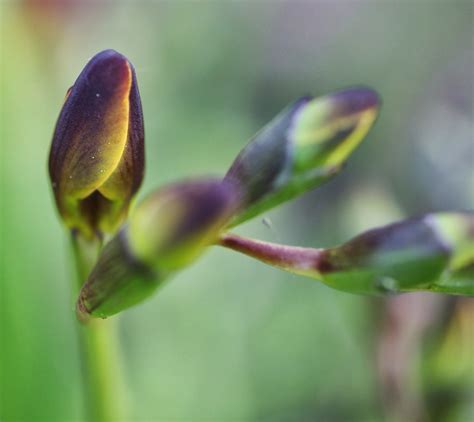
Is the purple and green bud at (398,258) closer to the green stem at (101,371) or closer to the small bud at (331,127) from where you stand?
the small bud at (331,127)

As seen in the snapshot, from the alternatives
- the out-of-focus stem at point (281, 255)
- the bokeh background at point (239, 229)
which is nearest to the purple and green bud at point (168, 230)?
the out-of-focus stem at point (281, 255)

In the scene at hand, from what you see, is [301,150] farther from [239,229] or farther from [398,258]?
[239,229]

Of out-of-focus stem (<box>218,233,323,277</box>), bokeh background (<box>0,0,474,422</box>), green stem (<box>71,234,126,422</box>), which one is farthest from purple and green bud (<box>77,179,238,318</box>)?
bokeh background (<box>0,0,474,422</box>)

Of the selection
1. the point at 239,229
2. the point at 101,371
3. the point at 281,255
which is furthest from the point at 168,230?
the point at 239,229

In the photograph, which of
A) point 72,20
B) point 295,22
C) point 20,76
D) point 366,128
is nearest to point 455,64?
point 295,22

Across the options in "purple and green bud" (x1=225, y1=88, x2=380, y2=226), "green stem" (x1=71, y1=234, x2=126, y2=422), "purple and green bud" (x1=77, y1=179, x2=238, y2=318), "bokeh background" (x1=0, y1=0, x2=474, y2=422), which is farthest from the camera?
"bokeh background" (x1=0, y1=0, x2=474, y2=422)

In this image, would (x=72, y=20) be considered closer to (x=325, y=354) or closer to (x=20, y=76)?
(x=20, y=76)

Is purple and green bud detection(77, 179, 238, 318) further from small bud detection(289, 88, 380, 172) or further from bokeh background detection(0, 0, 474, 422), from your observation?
bokeh background detection(0, 0, 474, 422)
